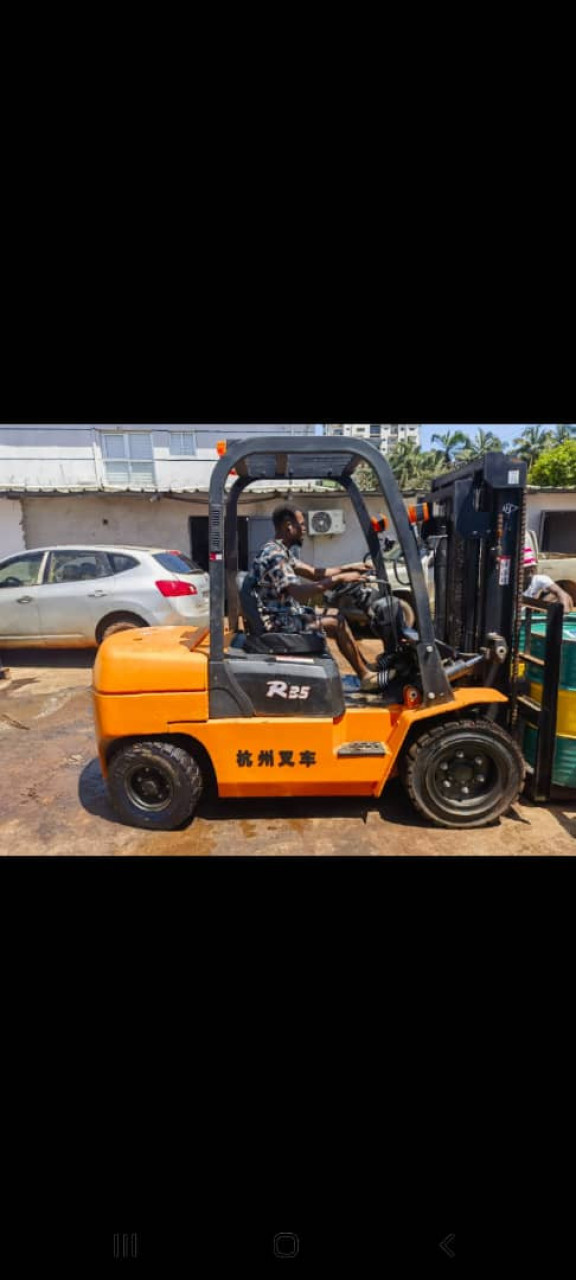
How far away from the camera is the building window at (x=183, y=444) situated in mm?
16609

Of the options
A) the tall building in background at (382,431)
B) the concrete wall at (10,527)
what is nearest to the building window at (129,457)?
the concrete wall at (10,527)

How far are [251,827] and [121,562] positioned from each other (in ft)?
15.6

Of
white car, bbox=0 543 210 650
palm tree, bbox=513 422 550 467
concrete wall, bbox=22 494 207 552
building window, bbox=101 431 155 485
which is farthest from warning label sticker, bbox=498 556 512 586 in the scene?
palm tree, bbox=513 422 550 467

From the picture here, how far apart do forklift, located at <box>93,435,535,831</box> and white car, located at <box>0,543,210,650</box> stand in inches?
136

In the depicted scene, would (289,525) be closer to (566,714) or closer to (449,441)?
(566,714)

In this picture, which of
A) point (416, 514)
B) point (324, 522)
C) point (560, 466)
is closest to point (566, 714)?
point (416, 514)

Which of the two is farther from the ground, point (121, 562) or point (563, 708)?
point (121, 562)

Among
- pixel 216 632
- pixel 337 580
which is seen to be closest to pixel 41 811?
pixel 216 632

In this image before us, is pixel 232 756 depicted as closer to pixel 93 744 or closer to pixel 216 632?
pixel 216 632

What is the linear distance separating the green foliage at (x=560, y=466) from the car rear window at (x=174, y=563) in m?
18.1

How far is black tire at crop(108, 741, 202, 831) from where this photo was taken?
3625 millimetres

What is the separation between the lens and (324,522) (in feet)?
44.2

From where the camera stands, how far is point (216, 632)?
134 inches

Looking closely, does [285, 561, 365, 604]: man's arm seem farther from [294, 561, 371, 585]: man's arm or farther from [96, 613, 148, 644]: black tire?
[96, 613, 148, 644]: black tire
